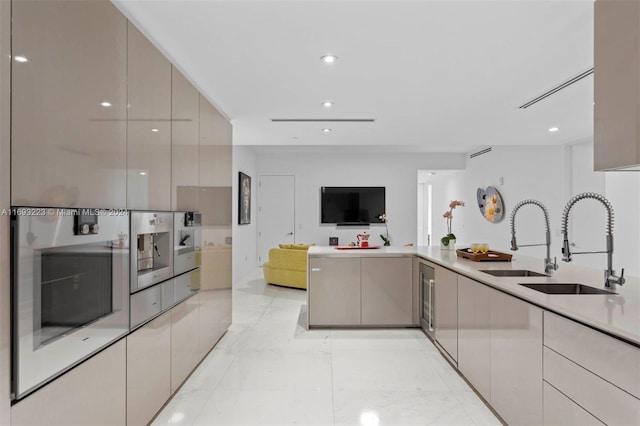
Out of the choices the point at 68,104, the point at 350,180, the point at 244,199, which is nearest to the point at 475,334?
the point at 68,104

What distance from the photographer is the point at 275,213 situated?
27.2ft

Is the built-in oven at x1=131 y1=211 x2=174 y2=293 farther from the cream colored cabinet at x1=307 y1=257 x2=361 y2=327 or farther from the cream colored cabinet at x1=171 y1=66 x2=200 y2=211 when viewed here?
the cream colored cabinet at x1=307 y1=257 x2=361 y2=327

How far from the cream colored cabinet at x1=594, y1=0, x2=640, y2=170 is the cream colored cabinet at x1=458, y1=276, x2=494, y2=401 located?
996 mm

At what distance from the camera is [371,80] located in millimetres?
2867

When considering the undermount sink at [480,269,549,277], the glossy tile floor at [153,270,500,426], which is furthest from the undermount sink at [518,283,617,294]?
the glossy tile floor at [153,270,500,426]

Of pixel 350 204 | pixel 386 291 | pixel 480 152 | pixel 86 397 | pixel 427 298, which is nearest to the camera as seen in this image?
pixel 86 397

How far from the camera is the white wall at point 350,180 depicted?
832 cm

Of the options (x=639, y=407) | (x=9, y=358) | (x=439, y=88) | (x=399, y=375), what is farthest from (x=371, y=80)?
(x=9, y=358)

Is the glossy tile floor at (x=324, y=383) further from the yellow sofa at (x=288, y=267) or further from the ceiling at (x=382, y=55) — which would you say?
the ceiling at (x=382, y=55)

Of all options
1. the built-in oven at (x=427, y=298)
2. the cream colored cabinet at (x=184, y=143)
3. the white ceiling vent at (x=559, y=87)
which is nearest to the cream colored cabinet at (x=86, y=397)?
the cream colored cabinet at (x=184, y=143)

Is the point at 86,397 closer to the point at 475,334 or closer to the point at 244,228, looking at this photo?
the point at 475,334

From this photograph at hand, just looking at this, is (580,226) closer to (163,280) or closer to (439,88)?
(439,88)

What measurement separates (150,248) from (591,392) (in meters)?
2.15

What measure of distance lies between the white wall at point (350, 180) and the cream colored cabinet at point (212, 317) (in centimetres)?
454
